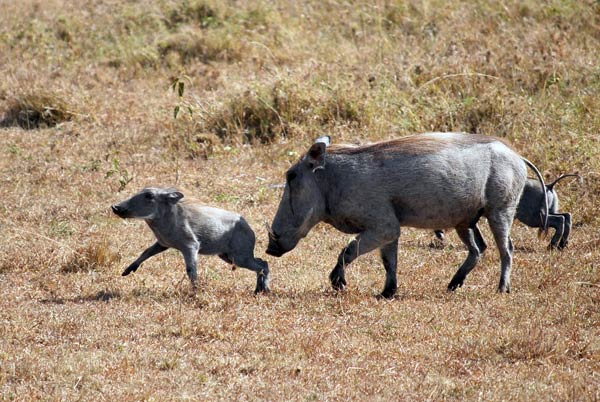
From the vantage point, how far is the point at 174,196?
7.02m

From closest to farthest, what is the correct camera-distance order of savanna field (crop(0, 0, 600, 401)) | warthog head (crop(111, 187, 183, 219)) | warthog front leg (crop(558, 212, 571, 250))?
savanna field (crop(0, 0, 600, 401)) < warthog head (crop(111, 187, 183, 219)) < warthog front leg (crop(558, 212, 571, 250))

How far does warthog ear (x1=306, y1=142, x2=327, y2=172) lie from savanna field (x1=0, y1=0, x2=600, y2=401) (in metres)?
0.85

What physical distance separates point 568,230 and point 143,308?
4035 mm

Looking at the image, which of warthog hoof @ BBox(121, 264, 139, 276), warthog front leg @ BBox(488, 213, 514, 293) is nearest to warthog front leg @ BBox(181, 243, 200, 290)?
warthog hoof @ BBox(121, 264, 139, 276)

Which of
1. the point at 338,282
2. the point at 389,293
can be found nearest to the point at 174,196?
the point at 338,282

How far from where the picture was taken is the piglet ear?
701 centimetres

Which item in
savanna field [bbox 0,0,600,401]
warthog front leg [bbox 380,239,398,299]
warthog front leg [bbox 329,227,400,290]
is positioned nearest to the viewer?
savanna field [bbox 0,0,600,401]

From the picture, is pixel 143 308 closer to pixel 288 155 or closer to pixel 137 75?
pixel 288 155

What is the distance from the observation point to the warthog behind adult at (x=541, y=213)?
855 centimetres

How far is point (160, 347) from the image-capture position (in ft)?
18.2

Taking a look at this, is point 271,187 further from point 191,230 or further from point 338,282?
point 338,282

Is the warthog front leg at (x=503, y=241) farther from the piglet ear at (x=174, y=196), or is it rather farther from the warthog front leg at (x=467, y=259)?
the piglet ear at (x=174, y=196)

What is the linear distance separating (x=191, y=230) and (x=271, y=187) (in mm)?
2826

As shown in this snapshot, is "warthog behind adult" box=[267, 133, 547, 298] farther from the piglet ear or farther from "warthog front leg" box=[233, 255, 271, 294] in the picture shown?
the piglet ear
